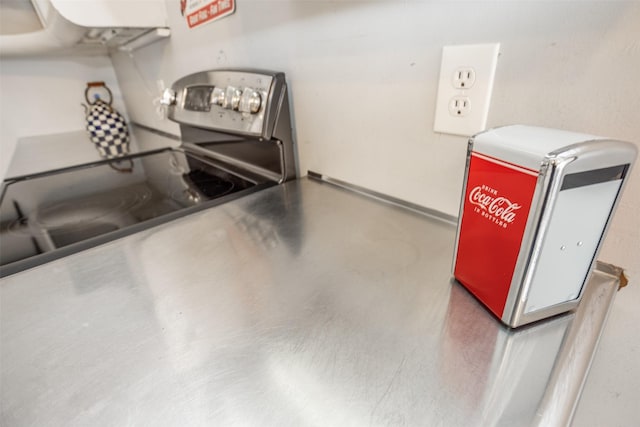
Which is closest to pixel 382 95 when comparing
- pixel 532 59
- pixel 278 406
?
pixel 532 59

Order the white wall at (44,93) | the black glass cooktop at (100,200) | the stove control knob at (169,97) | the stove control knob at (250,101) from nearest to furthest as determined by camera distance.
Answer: the black glass cooktop at (100,200), the stove control knob at (250,101), the stove control knob at (169,97), the white wall at (44,93)

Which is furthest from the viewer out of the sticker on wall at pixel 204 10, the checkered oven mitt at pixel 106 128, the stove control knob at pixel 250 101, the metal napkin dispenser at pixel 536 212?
the checkered oven mitt at pixel 106 128

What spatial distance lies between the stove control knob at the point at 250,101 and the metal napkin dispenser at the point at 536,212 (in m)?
0.50

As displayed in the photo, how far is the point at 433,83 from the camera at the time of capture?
1.64 ft

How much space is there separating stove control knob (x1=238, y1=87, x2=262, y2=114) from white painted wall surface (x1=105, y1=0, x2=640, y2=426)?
0.09 m

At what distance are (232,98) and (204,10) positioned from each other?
36 centimetres

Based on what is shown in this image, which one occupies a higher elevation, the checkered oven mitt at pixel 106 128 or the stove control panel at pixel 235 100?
the stove control panel at pixel 235 100

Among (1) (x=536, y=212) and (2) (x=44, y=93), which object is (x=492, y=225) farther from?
(2) (x=44, y=93)

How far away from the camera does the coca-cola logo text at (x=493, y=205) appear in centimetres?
31

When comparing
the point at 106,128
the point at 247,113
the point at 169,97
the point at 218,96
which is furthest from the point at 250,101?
the point at 106,128

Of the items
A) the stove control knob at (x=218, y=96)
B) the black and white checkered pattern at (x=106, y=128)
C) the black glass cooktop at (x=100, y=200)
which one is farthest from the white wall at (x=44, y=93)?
the stove control knob at (x=218, y=96)

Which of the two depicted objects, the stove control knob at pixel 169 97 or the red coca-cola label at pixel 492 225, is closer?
the red coca-cola label at pixel 492 225

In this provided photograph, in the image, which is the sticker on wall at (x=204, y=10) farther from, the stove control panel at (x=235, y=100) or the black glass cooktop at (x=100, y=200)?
the black glass cooktop at (x=100, y=200)

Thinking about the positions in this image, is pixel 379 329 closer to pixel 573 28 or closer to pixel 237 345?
pixel 237 345
